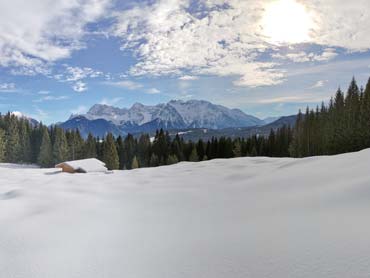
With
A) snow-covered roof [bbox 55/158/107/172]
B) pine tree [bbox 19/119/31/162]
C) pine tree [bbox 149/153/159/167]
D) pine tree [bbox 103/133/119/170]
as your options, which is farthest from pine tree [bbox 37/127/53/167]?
snow-covered roof [bbox 55/158/107/172]

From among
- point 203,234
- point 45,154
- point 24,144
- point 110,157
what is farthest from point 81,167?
point 203,234

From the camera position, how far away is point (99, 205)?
862 cm

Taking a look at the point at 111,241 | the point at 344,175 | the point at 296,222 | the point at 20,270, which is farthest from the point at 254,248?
the point at 344,175

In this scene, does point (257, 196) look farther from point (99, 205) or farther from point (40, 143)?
point (40, 143)

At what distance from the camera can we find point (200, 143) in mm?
77312

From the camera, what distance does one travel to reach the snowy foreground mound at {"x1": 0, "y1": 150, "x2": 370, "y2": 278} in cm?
390

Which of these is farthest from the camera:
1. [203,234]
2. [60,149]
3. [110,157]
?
[60,149]

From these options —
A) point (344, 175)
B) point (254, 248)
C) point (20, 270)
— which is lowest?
point (20, 270)

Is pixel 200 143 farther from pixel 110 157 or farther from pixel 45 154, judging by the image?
pixel 45 154

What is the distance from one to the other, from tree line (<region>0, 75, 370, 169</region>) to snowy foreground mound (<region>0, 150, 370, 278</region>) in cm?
4237

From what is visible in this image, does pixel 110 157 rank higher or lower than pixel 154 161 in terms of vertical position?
higher

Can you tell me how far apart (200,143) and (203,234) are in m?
71.8

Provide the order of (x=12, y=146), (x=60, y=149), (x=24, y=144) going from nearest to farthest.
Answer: (x=60, y=149) < (x=12, y=146) < (x=24, y=144)

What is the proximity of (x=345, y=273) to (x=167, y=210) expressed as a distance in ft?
16.7
